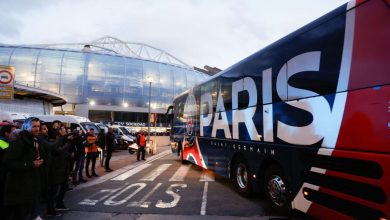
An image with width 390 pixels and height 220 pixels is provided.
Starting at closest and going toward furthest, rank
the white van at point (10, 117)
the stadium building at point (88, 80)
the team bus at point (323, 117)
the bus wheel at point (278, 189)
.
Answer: the team bus at point (323, 117) → the bus wheel at point (278, 189) → the white van at point (10, 117) → the stadium building at point (88, 80)

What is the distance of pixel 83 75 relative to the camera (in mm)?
81438

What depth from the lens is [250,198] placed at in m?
8.23

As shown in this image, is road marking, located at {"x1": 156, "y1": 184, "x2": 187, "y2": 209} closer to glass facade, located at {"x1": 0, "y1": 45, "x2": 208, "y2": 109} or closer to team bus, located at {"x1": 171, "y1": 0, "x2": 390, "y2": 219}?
team bus, located at {"x1": 171, "y1": 0, "x2": 390, "y2": 219}

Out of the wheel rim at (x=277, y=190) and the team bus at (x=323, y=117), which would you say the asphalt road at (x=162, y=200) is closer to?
the wheel rim at (x=277, y=190)

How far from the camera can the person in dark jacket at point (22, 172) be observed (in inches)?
181

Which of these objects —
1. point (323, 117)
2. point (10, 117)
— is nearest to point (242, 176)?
point (323, 117)

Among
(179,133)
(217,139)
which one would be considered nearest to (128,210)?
(217,139)

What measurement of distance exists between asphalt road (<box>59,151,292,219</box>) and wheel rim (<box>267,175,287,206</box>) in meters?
0.34

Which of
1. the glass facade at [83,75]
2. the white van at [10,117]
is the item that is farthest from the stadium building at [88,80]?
the white van at [10,117]

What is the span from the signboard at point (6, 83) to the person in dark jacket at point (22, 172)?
22.4 ft

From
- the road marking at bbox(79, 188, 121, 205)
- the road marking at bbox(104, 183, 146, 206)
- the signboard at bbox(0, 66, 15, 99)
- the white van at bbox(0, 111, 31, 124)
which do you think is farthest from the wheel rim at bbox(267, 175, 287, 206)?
the white van at bbox(0, 111, 31, 124)

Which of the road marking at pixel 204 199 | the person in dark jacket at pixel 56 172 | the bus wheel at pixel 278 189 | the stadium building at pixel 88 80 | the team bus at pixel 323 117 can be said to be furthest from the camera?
the stadium building at pixel 88 80

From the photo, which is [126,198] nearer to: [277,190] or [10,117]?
[277,190]

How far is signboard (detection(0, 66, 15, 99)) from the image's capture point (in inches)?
418
